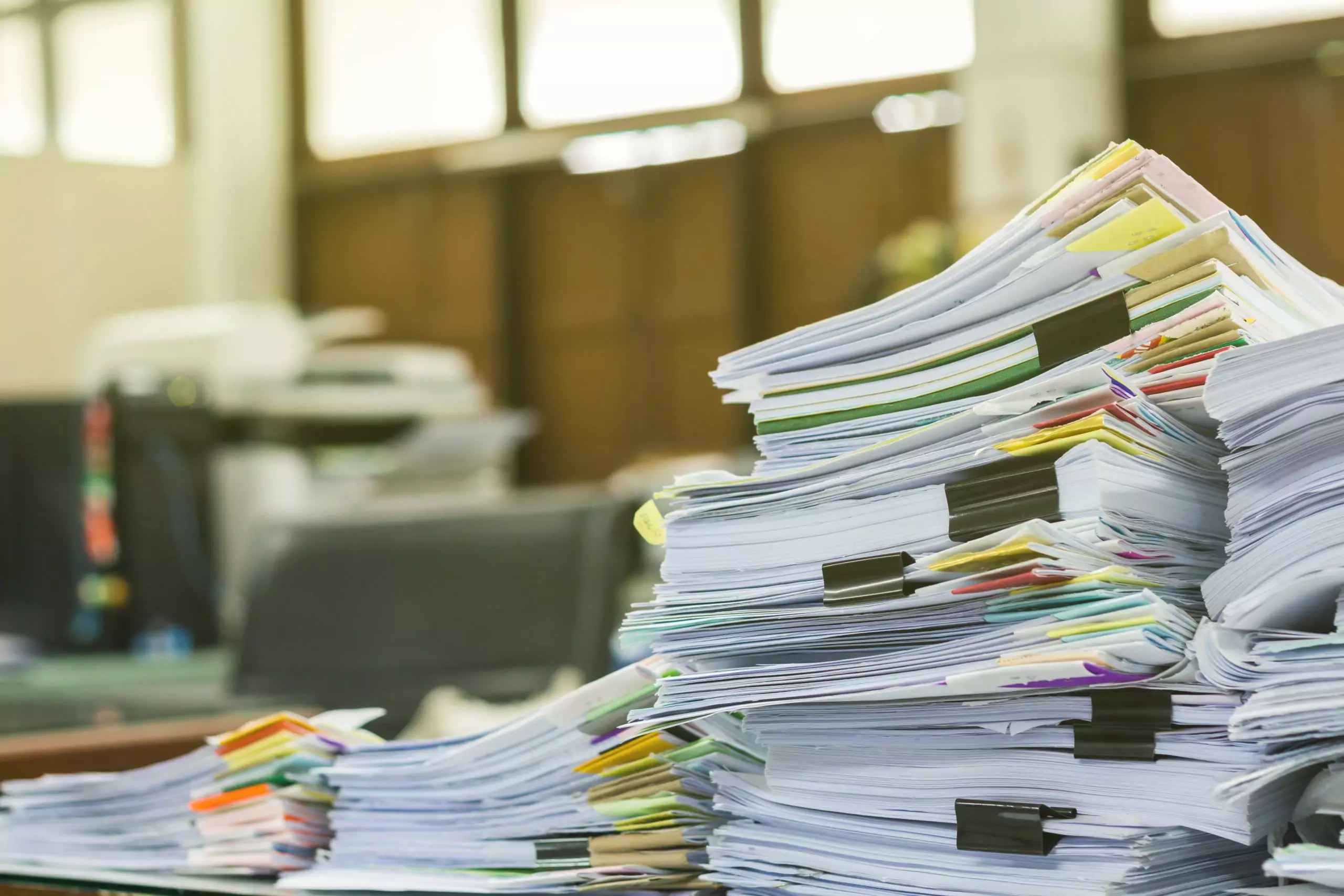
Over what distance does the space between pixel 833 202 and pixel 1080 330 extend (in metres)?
5.94

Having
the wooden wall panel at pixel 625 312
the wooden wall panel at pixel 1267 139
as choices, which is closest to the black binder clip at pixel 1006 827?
the wooden wall panel at pixel 1267 139

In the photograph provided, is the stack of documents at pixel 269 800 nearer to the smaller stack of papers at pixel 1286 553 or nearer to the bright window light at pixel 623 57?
the smaller stack of papers at pixel 1286 553

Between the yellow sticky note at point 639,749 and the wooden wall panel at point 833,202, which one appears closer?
the yellow sticky note at point 639,749

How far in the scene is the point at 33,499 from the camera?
3.94 metres

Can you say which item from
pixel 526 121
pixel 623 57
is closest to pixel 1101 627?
pixel 623 57

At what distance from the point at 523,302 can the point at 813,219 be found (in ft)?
4.87

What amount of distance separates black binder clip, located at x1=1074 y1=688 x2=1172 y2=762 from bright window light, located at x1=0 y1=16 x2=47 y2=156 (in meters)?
8.16

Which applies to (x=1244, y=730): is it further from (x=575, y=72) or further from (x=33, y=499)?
(x=575, y=72)

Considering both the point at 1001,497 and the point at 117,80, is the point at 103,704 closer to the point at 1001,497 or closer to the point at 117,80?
the point at 1001,497

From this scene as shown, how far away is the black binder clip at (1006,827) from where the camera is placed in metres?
0.46

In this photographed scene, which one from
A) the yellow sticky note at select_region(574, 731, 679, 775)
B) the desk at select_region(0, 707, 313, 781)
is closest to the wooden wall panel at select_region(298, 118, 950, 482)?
the desk at select_region(0, 707, 313, 781)

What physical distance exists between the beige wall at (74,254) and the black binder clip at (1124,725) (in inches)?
282

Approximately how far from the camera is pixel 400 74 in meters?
7.27

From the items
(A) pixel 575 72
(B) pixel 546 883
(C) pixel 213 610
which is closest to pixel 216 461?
(C) pixel 213 610
